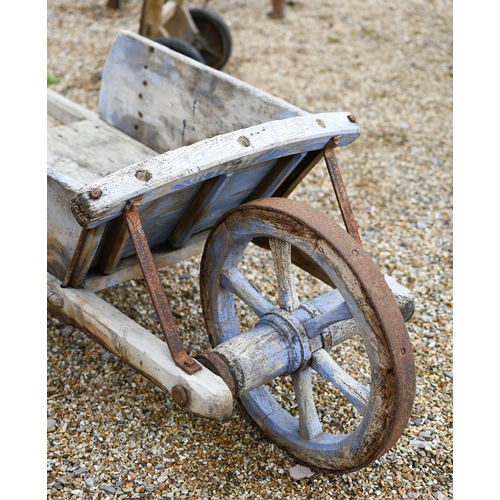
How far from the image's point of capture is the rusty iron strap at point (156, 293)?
1.97 m

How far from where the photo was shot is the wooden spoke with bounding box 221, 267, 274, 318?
231 centimetres

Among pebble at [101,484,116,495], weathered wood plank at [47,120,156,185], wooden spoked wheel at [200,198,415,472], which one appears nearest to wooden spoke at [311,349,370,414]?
wooden spoked wheel at [200,198,415,472]

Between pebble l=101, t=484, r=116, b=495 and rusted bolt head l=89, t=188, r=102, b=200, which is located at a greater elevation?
rusted bolt head l=89, t=188, r=102, b=200

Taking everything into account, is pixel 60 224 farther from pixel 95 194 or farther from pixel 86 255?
pixel 95 194

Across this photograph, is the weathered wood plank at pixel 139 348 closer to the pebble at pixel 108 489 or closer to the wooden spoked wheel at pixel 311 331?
the wooden spoked wheel at pixel 311 331

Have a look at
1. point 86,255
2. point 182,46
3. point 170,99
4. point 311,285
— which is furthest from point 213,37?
point 86,255

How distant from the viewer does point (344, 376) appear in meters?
2.13

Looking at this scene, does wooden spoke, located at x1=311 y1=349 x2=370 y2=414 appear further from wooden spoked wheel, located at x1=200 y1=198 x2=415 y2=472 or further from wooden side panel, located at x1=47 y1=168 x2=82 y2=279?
wooden side panel, located at x1=47 y1=168 x2=82 y2=279

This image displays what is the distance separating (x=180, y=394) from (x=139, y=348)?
211 mm

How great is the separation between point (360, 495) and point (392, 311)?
792mm

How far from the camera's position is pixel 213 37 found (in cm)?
521

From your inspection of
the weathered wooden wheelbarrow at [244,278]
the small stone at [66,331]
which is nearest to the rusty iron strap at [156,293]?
the weathered wooden wheelbarrow at [244,278]

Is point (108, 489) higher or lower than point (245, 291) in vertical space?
lower

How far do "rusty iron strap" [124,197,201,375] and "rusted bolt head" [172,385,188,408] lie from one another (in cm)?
5
